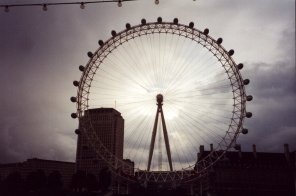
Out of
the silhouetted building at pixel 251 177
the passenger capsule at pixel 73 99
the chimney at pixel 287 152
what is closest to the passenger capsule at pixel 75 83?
the passenger capsule at pixel 73 99

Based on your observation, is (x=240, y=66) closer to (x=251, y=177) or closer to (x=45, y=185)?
(x=251, y=177)

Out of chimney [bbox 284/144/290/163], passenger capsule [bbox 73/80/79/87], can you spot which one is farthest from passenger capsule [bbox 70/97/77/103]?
chimney [bbox 284/144/290/163]

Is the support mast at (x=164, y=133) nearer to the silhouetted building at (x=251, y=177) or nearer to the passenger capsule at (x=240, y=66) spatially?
the passenger capsule at (x=240, y=66)

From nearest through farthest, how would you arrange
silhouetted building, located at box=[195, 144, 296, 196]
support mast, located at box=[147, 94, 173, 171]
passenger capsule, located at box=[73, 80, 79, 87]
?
support mast, located at box=[147, 94, 173, 171]
passenger capsule, located at box=[73, 80, 79, 87]
silhouetted building, located at box=[195, 144, 296, 196]

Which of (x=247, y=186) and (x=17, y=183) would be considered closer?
(x=17, y=183)

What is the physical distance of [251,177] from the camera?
8875 cm

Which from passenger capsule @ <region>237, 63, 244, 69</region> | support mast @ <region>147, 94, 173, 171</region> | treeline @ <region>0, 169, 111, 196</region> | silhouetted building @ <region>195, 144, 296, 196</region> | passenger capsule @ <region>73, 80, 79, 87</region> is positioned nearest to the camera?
support mast @ <region>147, 94, 173, 171</region>

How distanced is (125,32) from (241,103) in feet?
43.9

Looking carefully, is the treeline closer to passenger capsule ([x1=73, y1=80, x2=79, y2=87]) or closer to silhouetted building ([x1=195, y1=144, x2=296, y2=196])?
silhouetted building ([x1=195, y1=144, x2=296, y2=196])

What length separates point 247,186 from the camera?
87.8 metres

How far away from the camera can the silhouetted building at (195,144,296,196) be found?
8662 cm

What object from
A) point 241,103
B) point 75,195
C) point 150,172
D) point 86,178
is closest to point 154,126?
point 150,172

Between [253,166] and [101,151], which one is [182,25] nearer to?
[101,151]

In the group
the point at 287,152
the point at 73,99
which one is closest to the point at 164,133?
the point at 73,99
